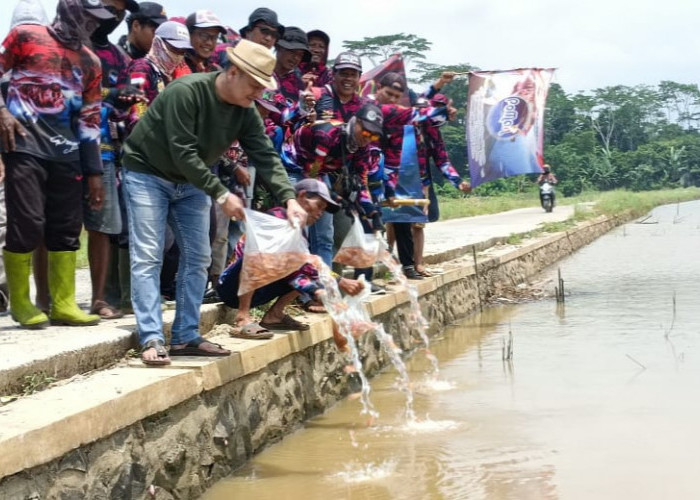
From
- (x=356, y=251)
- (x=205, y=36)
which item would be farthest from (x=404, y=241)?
(x=205, y=36)

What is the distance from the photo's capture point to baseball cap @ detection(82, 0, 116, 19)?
496 cm

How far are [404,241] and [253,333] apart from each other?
345 cm

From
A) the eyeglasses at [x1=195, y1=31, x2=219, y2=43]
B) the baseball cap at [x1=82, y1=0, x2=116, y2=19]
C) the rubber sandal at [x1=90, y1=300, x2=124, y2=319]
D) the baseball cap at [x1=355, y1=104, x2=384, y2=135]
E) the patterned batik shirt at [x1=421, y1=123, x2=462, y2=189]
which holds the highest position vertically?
the baseball cap at [x1=82, y1=0, x2=116, y2=19]

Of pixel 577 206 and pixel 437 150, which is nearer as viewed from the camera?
Result: pixel 437 150

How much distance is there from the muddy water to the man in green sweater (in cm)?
83

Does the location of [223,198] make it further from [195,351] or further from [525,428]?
[525,428]

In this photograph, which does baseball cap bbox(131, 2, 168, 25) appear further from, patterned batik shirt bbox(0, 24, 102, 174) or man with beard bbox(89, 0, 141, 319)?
patterned batik shirt bbox(0, 24, 102, 174)

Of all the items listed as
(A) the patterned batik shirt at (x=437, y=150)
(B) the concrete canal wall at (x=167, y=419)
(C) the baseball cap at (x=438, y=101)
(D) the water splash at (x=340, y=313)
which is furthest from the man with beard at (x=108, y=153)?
(A) the patterned batik shirt at (x=437, y=150)

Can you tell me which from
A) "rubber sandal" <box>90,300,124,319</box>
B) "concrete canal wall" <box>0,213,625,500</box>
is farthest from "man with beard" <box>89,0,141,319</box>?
"concrete canal wall" <box>0,213,625,500</box>

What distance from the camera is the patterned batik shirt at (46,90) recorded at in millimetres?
4746

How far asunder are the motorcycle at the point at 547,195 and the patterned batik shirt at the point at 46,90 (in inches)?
791

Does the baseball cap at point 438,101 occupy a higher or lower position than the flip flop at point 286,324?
higher

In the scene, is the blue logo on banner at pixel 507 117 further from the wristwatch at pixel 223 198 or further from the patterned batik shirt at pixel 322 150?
the wristwatch at pixel 223 198

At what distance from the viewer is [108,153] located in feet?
18.0
